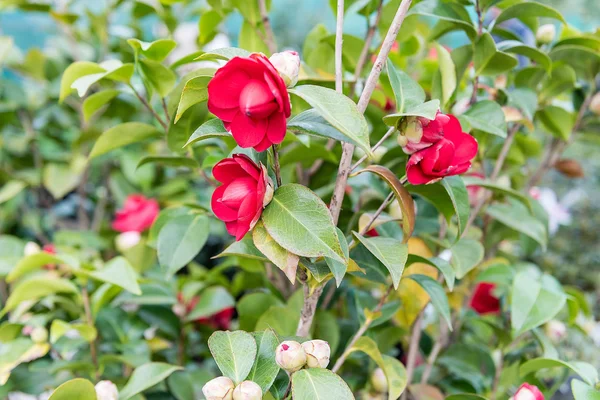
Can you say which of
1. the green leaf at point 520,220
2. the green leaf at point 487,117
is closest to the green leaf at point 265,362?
the green leaf at point 487,117

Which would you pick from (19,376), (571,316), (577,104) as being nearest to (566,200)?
(577,104)

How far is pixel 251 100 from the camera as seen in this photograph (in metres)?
0.42

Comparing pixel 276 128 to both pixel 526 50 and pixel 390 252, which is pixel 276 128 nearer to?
pixel 390 252

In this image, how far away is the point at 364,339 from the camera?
24.3 inches

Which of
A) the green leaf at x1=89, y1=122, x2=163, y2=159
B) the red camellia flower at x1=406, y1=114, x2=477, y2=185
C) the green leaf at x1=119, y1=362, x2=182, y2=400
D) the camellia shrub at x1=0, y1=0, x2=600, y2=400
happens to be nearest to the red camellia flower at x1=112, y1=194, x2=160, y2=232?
the camellia shrub at x1=0, y1=0, x2=600, y2=400

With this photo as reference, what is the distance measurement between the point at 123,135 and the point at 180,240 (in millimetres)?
174

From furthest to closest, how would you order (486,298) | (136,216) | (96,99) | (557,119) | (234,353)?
1. (136,216)
2. (486,298)
3. (557,119)
4. (96,99)
5. (234,353)

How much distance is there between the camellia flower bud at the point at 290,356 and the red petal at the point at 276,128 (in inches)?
7.2

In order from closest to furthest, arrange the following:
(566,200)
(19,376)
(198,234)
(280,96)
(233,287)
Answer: (280,96)
(198,234)
(19,376)
(233,287)
(566,200)

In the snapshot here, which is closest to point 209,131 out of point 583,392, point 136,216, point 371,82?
point 371,82

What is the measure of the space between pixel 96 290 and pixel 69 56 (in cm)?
84

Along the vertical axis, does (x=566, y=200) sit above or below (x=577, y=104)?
below

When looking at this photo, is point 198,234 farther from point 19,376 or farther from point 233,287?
point 19,376

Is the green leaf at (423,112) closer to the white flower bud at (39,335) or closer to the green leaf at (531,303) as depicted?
the green leaf at (531,303)
